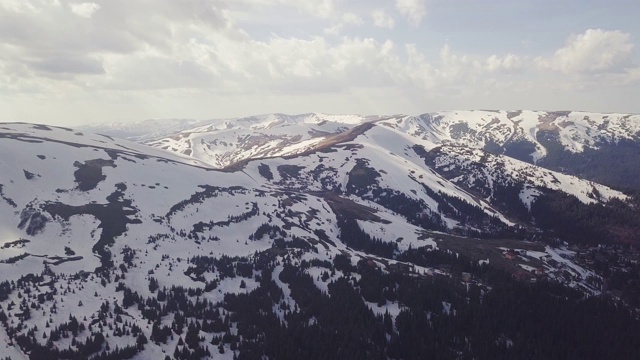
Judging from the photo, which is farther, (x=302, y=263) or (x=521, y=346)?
(x=302, y=263)

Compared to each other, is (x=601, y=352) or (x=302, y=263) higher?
(x=302, y=263)

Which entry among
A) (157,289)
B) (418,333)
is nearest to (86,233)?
(157,289)

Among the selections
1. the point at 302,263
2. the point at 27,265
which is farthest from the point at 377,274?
the point at 27,265

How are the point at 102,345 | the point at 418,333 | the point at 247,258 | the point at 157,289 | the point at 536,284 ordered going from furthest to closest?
the point at 247,258, the point at 536,284, the point at 157,289, the point at 418,333, the point at 102,345

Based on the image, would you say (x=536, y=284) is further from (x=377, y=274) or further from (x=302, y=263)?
(x=302, y=263)

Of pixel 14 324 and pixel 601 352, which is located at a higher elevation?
pixel 14 324

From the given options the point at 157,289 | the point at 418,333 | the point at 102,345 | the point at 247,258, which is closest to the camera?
the point at 102,345

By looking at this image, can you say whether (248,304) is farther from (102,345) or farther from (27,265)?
(27,265)

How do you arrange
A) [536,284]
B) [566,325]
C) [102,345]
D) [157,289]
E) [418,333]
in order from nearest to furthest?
[102,345] < [418,333] < [566,325] < [157,289] < [536,284]


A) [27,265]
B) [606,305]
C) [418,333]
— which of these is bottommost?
[606,305]
